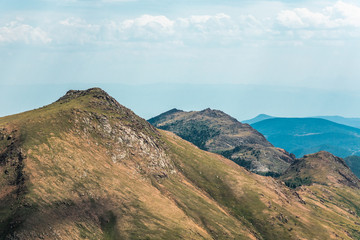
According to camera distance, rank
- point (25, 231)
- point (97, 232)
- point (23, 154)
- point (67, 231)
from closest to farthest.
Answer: point (25, 231), point (67, 231), point (97, 232), point (23, 154)

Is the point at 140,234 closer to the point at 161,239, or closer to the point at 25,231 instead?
the point at 161,239

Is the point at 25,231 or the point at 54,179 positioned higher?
the point at 54,179

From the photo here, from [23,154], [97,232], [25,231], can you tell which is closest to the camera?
[25,231]

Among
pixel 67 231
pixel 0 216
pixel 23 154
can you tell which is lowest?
pixel 67 231

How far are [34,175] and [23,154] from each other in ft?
56.6

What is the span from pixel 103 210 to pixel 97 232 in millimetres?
16041

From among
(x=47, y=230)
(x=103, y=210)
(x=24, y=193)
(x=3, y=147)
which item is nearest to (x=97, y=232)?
(x=103, y=210)

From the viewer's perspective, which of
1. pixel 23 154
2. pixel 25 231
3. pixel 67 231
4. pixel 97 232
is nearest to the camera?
pixel 25 231

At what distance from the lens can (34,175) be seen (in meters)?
181

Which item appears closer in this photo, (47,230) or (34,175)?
(47,230)

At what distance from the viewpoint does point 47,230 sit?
522 ft

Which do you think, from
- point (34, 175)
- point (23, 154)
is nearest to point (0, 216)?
point (34, 175)

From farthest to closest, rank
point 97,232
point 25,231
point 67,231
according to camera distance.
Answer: point 97,232
point 67,231
point 25,231

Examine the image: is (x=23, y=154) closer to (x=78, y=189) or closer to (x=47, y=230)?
(x=78, y=189)
